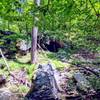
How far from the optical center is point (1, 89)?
340 inches

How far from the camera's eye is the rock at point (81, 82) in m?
7.60

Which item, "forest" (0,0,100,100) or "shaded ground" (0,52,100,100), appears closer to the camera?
"forest" (0,0,100,100)

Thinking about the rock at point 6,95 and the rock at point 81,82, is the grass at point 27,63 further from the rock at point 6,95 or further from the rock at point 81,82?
the rock at point 81,82

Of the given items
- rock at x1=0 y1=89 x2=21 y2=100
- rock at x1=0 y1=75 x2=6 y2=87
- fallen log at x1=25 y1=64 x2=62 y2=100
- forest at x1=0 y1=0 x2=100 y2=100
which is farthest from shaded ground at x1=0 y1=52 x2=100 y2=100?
fallen log at x1=25 y1=64 x2=62 y2=100

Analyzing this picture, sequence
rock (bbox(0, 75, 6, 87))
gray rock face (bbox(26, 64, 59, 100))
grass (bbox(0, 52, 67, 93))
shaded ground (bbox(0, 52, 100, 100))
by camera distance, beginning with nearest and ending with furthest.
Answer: gray rock face (bbox(26, 64, 59, 100))
shaded ground (bbox(0, 52, 100, 100))
rock (bbox(0, 75, 6, 87))
grass (bbox(0, 52, 67, 93))

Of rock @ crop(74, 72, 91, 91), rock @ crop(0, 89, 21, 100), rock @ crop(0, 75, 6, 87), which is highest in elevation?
rock @ crop(74, 72, 91, 91)

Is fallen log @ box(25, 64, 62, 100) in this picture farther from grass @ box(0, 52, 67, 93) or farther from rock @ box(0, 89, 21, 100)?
grass @ box(0, 52, 67, 93)

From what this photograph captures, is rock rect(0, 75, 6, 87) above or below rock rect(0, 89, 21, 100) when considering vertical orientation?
above

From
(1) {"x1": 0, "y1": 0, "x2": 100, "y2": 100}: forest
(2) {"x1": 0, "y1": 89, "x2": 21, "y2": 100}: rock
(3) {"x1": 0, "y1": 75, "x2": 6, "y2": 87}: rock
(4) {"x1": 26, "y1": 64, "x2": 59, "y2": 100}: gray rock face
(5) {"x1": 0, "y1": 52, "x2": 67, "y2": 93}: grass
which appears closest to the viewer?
(1) {"x1": 0, "y1": 0, "x2": 100, "y2": 100}: forest

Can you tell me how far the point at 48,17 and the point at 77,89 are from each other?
175 inches

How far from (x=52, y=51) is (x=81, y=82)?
604 cm

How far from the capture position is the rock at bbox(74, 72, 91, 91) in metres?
7.60

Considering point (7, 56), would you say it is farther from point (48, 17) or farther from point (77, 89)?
point (48, 17)

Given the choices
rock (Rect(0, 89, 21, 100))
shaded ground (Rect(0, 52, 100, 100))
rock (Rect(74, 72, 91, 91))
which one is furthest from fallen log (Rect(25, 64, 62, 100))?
rock (Rect(74, 72, 91, 91))
